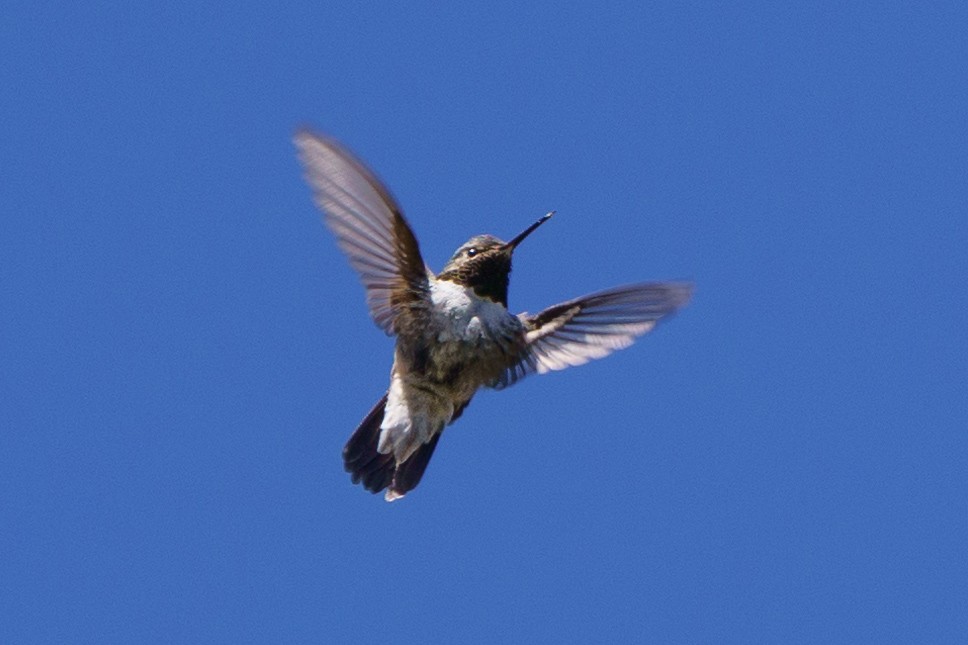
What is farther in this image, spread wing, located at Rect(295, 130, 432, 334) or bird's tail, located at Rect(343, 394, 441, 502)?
bird's tail, located at Rect(343, 394, 441, 502)

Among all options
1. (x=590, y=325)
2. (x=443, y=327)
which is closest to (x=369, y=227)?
(x=443, y=327)

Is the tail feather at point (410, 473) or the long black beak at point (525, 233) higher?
the long black beak at point (525, 233)

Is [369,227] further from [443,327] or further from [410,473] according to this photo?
[410,473]

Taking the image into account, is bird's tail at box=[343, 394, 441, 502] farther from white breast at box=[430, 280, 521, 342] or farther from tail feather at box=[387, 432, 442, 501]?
white breast at box=[430, 280, 521, 342]

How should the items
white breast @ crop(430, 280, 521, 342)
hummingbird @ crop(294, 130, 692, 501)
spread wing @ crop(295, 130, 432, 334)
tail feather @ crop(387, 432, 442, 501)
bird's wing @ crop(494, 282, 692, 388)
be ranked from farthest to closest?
tail feather @ crop(387, 432, 442, 501), bird's wing @ crop(494, 282, 692, 388), white breast @ crop(430, 280, 521, 342), hummingbird @ crop(294, 130, 692, 501), spread wing @ crop(295, 130, 432, 334)

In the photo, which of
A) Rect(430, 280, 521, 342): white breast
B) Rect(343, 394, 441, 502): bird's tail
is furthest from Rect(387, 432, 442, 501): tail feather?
Rect(430, 280, 521, 342): white breast

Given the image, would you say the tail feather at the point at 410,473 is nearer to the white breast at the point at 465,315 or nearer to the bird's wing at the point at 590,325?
the bird's wing at the point at 590,325

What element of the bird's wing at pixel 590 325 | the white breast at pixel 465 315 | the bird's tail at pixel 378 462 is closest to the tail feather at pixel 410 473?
the bird's tail at pixel 378 462

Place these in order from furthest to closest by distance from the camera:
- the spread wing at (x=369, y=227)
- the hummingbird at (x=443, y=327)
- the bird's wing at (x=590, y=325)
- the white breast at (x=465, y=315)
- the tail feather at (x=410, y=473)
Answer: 1. the tail feather at (x=410, y=473)
2. the bird's wing at (x=590, y=325)
3. the white breast at (x=465, y=315)
4. the hummingbird at (x=443, y=327)
5. the spread wing at (x=369, y=227)
